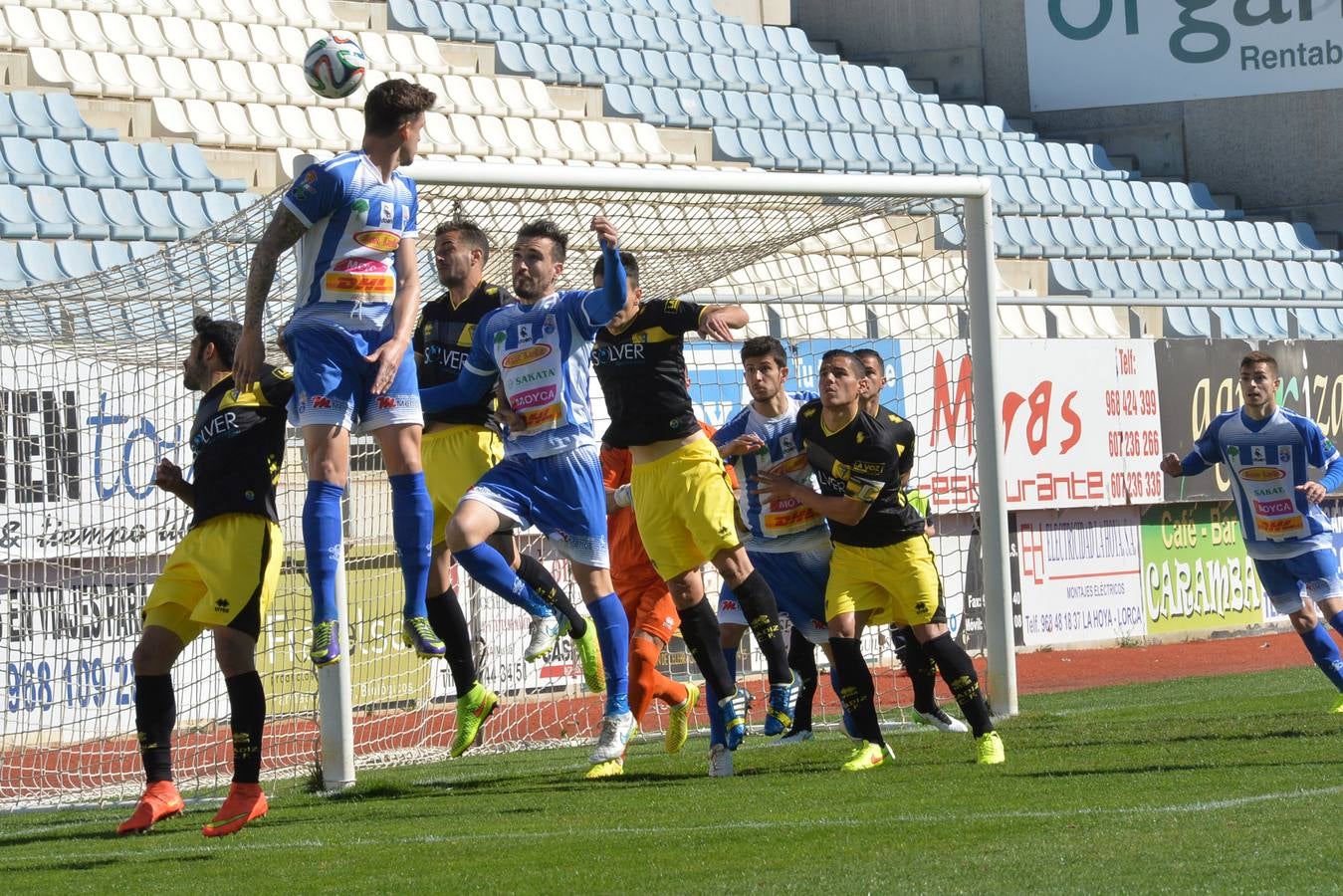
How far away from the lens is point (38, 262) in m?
13.3

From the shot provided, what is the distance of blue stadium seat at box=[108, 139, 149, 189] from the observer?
14969mm

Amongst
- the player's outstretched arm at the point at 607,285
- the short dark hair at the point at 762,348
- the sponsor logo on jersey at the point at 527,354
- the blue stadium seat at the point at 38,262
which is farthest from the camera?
the blue stadium seat at the point at 38,262

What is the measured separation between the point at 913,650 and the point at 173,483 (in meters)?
4.09

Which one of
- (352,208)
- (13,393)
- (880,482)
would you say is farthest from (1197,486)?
(352,208)

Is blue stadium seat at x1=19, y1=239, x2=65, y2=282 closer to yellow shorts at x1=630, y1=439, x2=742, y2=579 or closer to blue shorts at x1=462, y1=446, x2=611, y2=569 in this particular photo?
blue shorts at x1=462, y1=446, x2=611, y2=569

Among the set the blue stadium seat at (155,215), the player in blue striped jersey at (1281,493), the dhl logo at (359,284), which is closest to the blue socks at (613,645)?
the dhl logo at (359,284)

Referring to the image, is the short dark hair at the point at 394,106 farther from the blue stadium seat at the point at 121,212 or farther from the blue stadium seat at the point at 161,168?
the blue stadium seat at the point at 161,168

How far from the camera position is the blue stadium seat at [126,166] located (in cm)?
1497

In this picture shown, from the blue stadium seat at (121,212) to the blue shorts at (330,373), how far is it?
790 centimetres

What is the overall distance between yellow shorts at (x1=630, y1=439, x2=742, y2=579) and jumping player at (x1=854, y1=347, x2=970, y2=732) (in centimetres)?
83

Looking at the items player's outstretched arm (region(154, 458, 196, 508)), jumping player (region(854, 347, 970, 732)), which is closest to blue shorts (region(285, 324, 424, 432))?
player's outstretched arm (region(154, 458, 196, 508))

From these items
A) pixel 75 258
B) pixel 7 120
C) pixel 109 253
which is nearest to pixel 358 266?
pixel 75 258

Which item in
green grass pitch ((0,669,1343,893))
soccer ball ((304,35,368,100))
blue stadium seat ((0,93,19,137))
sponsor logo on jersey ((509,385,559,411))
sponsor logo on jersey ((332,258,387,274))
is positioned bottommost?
green grass pitch ((0,669,1343,893))

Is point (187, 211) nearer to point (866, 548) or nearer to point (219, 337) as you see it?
point (219, 337)
